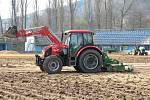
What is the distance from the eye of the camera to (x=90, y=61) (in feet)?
69.2

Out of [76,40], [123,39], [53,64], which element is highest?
[123,39]

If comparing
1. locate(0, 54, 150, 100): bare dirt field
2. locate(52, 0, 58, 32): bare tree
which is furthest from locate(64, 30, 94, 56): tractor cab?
locate(52, 0, 58, 32): bare tree

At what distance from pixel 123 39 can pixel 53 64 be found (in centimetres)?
5332

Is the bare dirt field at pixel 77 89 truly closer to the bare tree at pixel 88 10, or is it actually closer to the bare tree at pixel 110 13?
the bare tree at pixel 110 13

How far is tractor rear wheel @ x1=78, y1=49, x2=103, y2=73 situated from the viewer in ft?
68.1

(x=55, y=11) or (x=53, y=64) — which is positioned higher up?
(x=55, y=11)

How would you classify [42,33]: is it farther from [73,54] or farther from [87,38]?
[87,38]

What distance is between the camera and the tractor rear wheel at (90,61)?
68.1ft

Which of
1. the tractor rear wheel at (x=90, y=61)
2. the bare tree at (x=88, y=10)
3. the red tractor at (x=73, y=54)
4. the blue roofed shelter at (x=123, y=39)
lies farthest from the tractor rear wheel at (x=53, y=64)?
the bare tree at (x=88, y=10)

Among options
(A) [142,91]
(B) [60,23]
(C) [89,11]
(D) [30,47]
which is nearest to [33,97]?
(A) [142,91]

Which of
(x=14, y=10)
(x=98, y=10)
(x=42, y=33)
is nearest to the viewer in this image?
(x=42, y=33)

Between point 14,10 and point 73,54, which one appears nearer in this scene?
point 73,54

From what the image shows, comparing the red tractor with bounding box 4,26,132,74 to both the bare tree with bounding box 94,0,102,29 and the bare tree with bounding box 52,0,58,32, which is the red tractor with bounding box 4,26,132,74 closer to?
the bare tree with bounding box 52,0,58,32

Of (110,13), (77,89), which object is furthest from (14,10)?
(77,89)
